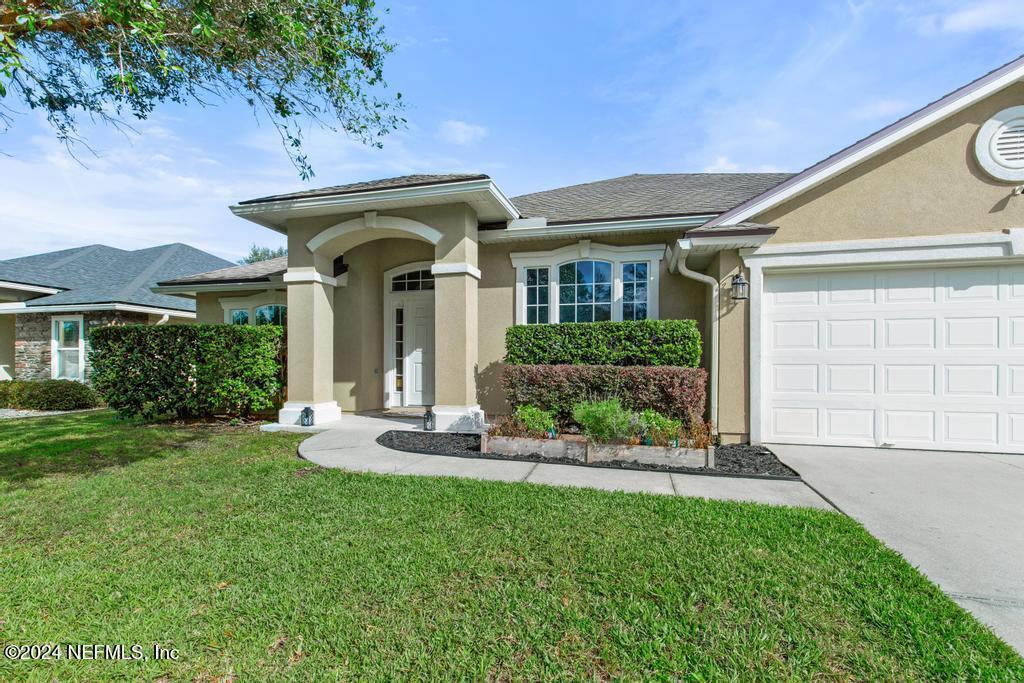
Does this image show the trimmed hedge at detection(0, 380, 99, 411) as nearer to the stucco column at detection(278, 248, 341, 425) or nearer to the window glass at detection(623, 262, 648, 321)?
the stucco column at detection(278, 248, 341, 425)

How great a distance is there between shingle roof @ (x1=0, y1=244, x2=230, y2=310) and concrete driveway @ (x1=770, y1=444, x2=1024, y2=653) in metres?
18.5

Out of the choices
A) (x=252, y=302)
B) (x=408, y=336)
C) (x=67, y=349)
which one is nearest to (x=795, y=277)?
(x=408, y=336)

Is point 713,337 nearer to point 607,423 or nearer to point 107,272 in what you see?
point 607,423

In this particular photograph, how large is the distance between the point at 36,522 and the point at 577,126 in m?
10.9

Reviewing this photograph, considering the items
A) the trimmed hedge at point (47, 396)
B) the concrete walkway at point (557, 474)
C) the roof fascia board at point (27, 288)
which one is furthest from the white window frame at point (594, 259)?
the roof fascia board at point (27, 288)

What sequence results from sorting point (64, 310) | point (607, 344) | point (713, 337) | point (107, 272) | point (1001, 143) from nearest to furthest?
point (1001, 143) → point (713, 337) → point (607, 344) → point (64, 310) → point (107, 272)

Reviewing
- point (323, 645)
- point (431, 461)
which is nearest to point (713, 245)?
point (431, 461)

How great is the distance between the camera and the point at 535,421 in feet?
21.1

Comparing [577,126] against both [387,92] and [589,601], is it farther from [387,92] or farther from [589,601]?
[589,601]

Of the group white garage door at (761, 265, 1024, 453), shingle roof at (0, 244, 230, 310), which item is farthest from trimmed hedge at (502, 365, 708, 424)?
shingle roof at (0, 244, 230, 310)

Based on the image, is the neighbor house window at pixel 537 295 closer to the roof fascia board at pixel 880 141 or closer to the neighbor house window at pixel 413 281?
the neighbor house window at pixel 413 281

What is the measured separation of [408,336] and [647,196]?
6.04 meters

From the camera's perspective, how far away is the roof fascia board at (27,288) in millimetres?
14523

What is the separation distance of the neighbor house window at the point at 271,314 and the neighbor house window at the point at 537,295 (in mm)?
6716
